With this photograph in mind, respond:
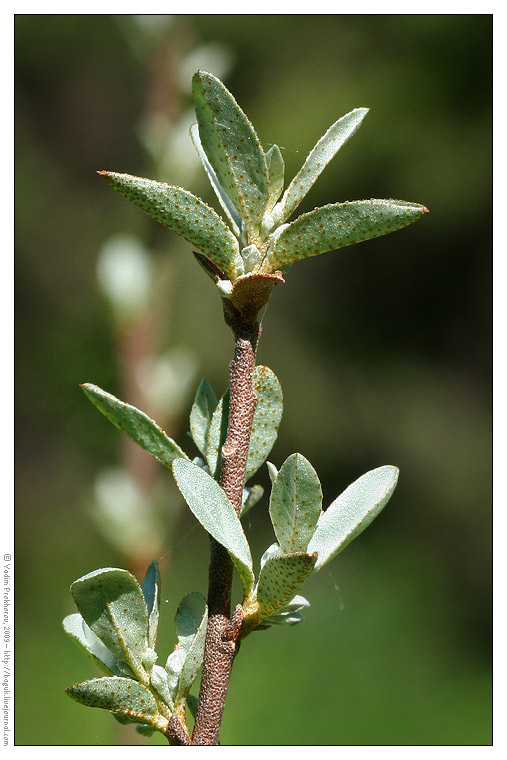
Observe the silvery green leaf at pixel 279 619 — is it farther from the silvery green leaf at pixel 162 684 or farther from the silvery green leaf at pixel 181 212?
the silvery green leaf at pixel 181 212

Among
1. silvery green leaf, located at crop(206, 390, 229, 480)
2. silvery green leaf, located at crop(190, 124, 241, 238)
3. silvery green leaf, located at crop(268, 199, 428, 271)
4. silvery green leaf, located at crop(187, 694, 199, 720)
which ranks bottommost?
silvery green leaf, located at crop(187, 694, 199, 720)

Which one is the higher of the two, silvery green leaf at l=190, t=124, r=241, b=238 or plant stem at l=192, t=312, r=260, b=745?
silvery green leaf at l=190, t=124, r=241, b=238

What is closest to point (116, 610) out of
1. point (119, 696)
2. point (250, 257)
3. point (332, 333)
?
point (119, 696)

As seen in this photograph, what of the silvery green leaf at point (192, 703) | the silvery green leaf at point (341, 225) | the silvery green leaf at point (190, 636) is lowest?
the silvery green leaf at point (192, 703)

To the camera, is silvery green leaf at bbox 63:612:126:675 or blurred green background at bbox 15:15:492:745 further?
blurred green background at bbox 15:15:492:745

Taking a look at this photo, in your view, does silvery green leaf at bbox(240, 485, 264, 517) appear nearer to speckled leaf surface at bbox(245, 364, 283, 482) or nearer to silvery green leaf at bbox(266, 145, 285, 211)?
speckled leaf surface at bbox(245, 364, 283, 482)

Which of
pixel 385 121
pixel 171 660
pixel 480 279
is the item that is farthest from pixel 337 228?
pixel 480 279

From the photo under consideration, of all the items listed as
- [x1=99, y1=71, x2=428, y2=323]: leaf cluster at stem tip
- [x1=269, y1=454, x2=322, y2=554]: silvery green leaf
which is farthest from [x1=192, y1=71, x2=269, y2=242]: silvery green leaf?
[x1=269, y1=454, x2=322, y2=554]: silvery green leaf

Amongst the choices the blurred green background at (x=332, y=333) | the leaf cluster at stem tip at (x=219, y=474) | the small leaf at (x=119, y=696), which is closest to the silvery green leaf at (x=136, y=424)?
the leaf cluster at stem tip at (x=219, y=474)
